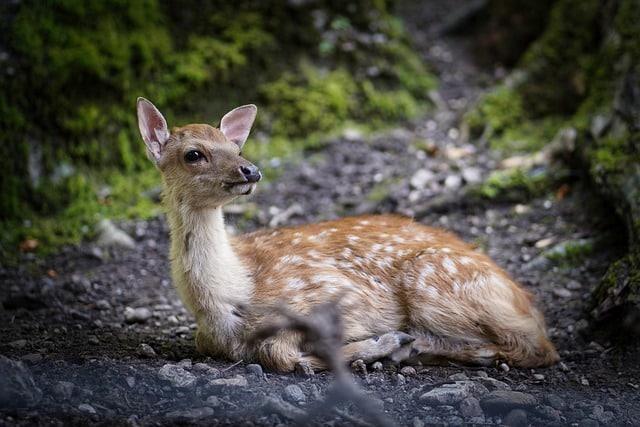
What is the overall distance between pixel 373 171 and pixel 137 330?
3.43 metres

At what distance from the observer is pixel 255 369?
4328 millimetres

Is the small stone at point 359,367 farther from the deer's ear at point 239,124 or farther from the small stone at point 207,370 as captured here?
the deer's ear at point 239,124

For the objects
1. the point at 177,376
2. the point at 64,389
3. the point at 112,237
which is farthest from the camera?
the point at 112,237

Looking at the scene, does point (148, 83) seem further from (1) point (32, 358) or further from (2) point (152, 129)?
(1) point (32, 358)

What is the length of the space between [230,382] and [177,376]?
0.95 ft

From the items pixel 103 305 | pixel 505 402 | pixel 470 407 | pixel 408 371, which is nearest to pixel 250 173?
pixel 408 371

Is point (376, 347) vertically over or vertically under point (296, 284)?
under

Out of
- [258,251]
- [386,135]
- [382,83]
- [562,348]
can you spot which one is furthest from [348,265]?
[382,83]

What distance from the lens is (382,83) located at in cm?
893

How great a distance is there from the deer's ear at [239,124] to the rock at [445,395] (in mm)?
2141

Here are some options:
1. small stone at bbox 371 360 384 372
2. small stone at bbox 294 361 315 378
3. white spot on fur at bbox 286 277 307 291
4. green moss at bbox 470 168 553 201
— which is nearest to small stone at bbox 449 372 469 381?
small stone at bbox 371 360 384 372

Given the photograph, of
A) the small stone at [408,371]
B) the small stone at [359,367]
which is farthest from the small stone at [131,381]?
the small stone at [408,371]

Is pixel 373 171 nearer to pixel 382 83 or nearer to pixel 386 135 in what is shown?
pixel 386 135

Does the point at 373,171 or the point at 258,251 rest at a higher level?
the point at 373,171
